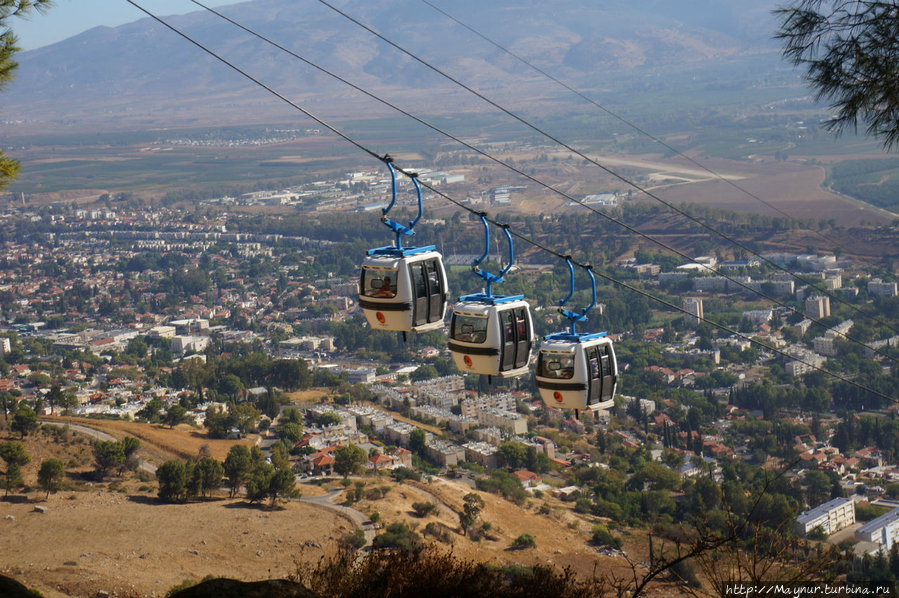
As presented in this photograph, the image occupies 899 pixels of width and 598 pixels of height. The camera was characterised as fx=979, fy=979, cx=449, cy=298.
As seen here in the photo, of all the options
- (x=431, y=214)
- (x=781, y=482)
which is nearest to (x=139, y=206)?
(x=431, y=214)

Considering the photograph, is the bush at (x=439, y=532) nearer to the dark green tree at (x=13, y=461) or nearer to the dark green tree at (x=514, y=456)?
the dark green tree at (x=13, y=461)

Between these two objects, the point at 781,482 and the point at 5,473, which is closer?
the point at 5,473

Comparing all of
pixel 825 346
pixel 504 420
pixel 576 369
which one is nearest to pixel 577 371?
pixel 576 369

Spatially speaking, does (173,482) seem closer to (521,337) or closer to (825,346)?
(521,337)

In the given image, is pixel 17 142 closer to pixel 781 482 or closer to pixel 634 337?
pixel 634 337

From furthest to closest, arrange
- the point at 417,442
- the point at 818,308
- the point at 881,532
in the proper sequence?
the point at 818,308
the point at 417,442
the point at 881,532

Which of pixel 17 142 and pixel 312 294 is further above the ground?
pixel 17 142
